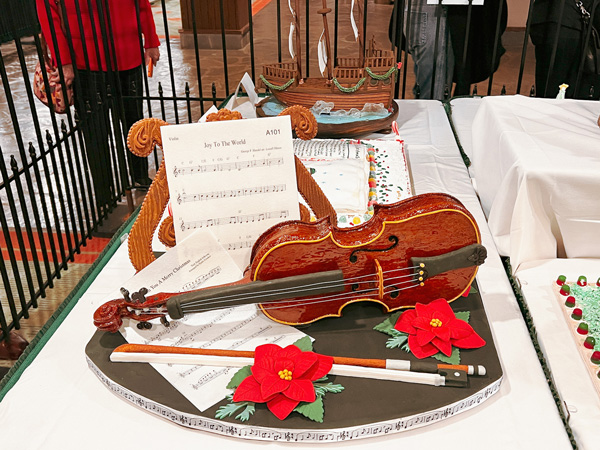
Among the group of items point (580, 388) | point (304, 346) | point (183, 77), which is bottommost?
point (183, 77)

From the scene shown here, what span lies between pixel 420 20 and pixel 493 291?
1.69 meters

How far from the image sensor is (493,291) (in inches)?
46.6

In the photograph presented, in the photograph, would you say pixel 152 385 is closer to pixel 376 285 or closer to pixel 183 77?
pixel 376 285

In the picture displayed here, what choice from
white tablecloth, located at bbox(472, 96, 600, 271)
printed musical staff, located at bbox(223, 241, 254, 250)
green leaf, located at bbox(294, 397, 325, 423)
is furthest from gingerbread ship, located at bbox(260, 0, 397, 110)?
green leaf, located at bbox(294, 397, 325, 423)

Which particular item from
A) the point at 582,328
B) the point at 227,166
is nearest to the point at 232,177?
the point at 227,166

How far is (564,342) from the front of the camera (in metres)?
1.07

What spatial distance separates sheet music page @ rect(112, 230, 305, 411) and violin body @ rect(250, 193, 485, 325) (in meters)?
0.05

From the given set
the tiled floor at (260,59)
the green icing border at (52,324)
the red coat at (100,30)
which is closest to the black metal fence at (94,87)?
the red coat at (100,30)

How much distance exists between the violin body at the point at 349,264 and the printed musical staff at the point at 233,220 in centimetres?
9

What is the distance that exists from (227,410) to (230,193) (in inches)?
15.7

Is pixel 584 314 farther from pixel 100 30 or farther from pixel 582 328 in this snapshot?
pixel 100 30

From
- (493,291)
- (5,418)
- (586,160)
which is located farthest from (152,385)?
(586,160)

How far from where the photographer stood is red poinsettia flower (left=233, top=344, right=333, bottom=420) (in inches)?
31.6

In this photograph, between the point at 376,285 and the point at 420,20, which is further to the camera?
the point at 420,20
